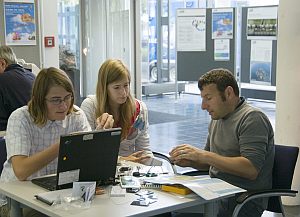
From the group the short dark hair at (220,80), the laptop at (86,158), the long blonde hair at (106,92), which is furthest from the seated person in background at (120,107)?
the laptop at (86,158)

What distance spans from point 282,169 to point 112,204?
1129 millimetres

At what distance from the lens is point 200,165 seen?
9.98 feet

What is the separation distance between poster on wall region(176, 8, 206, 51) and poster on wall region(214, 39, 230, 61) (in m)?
0.29

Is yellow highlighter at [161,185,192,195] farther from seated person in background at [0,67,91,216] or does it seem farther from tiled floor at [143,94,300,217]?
tiled floor at [143,94,300,217]

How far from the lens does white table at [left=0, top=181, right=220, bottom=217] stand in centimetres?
209

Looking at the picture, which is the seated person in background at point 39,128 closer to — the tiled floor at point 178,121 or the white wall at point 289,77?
the white wall at point 289,77

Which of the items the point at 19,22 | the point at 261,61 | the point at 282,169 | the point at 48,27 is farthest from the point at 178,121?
the point at 282,169

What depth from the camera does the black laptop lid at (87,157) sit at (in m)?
2.26

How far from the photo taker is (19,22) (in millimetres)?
5941

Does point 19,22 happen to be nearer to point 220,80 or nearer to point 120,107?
point 120,107

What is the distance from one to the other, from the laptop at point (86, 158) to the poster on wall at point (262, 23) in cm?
513

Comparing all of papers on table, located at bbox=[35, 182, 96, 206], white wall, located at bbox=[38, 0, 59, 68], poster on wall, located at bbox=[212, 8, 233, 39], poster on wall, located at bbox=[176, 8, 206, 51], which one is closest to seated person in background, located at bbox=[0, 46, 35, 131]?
white wall, located at bbox=[38, 0, 59, 68]

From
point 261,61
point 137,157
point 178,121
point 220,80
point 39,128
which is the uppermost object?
point 220,80

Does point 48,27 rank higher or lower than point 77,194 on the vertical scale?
higher
